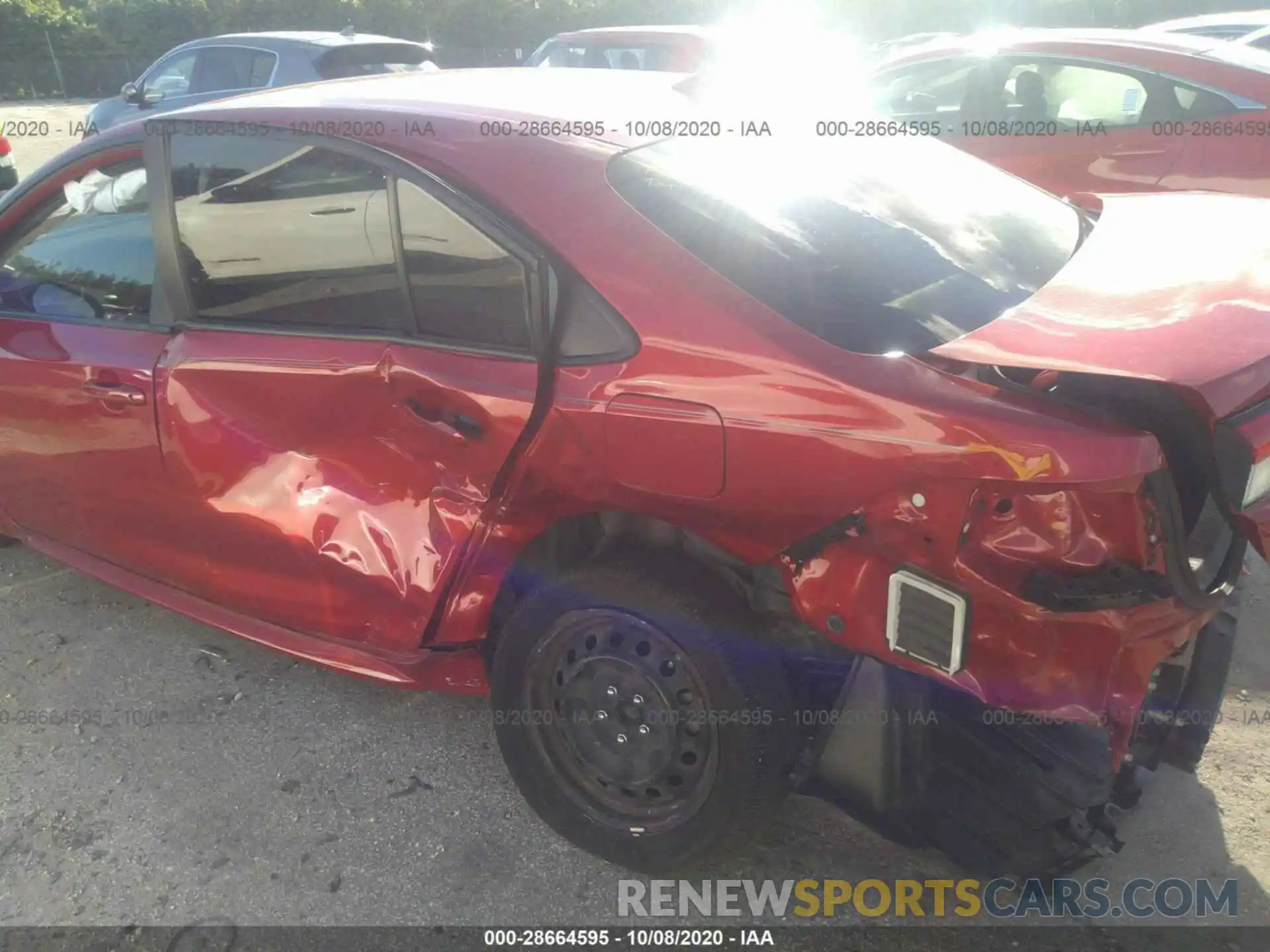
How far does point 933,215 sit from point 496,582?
54.2 inches

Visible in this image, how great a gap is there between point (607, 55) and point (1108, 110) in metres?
5.12

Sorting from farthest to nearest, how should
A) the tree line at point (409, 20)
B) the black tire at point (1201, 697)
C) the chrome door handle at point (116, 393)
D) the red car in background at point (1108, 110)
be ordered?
1. the tree line at point (409, 20)
2. the red car in background at point (1108, 110)
3. the chrome door handle at point (116, 393)
4. the black tire at point (1201, 697)

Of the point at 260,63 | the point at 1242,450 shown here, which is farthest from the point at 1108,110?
the point at 260,63

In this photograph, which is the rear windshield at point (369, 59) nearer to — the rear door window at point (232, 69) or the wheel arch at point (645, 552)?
the rear door window at point (232, 69)

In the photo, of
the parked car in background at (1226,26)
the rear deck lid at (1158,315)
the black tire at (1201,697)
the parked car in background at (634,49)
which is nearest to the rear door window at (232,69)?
the parked car in background at (634,49)

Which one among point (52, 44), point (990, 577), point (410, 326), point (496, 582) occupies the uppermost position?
point (410, 326)

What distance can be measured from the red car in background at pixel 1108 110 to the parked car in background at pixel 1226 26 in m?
2.70

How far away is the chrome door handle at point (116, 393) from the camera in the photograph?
104 inches

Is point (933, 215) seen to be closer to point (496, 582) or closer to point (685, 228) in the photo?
point (685, 228)

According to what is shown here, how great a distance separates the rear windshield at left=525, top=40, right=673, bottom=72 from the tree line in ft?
59.2

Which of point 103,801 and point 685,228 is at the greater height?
point 685,228

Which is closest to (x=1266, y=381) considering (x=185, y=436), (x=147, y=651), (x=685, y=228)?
(x=685, y=228)

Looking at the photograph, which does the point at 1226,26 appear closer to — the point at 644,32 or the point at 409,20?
the point at 644,32

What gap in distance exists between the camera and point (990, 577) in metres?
1.73
